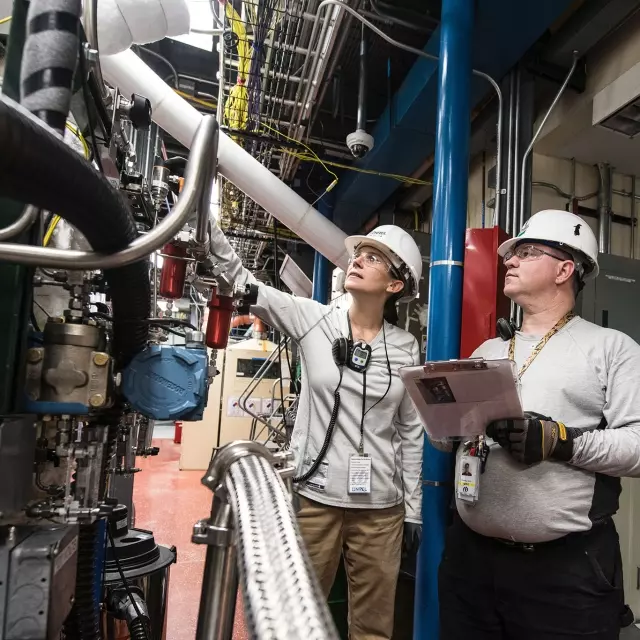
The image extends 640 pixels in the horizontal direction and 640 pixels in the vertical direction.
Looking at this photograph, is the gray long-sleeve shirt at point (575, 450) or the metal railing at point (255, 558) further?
the gray long-sleeve shirt at point (575, 450)

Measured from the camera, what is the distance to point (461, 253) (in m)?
1.79

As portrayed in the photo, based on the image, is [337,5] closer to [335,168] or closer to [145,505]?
[335,168]

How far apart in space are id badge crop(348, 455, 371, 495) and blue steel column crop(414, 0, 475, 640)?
0.36 m

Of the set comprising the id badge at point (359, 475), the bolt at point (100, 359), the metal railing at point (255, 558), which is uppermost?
the bolt at point (100, 359)

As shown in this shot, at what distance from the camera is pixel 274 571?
385 millimetres

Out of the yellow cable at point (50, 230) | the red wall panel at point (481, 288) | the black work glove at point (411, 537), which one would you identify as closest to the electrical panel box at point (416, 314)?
the red wall panel at point (481, 288)

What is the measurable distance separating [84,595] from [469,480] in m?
0.99

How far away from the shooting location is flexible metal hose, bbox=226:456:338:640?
34cm

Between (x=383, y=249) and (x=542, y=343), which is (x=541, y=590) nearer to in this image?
(x=542, y=343)

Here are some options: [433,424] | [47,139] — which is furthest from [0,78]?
[433,424]

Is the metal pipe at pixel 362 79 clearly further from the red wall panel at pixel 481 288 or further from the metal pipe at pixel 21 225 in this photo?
the metal pipe at pixel 21 225

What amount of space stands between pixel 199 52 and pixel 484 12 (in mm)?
2113

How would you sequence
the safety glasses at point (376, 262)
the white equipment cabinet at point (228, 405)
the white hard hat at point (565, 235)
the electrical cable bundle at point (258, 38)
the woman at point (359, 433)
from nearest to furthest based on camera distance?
1. the white hard hat at point (565, 235)
2. the woman at point (359, 433)
3. the safety glasses at point (376, 262)
4. the electrical cable bundle at point (258, 38)
5. the white equipment cabinet at point (228, 405)

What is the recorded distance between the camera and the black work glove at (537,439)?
110cm
